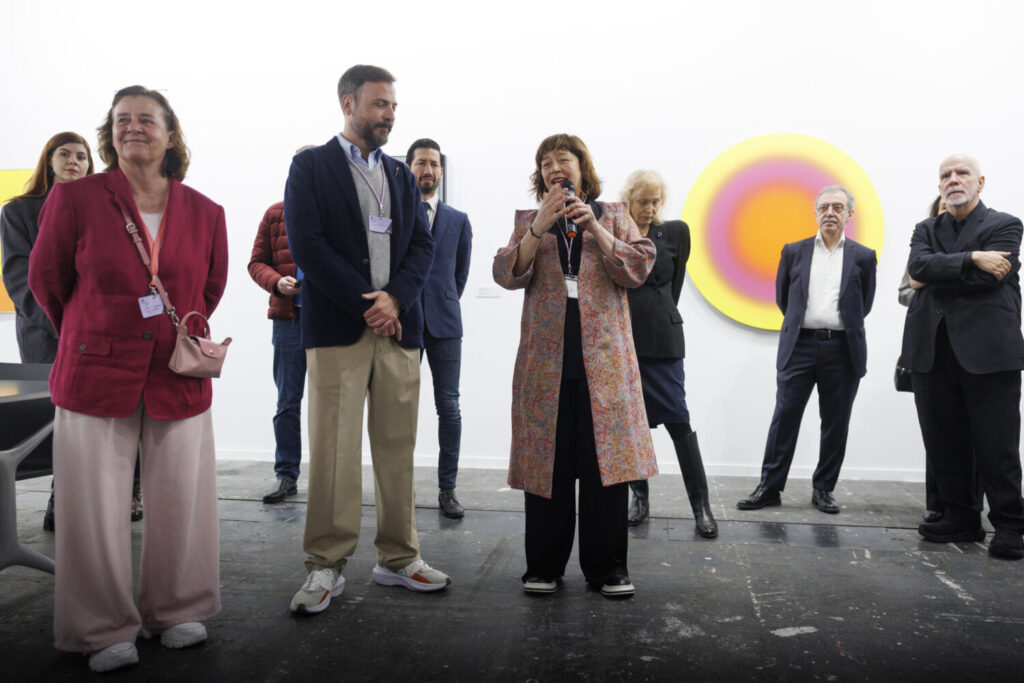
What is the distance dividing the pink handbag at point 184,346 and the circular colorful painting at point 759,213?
10.5 ft

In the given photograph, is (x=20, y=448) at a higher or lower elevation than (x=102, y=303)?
lower

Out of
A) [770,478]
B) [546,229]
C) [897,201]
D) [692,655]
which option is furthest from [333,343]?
[897,201]

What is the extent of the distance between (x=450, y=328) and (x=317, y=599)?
1.54 m

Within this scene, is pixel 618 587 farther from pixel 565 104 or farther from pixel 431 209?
pixel 565 104

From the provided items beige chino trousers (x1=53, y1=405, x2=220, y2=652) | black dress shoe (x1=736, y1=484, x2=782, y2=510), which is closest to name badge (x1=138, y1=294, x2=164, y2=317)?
beige chino trousers (x1=53, y1=405, x2=220, y2=652)

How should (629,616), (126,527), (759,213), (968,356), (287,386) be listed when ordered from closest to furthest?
(126,527), (629,616), (968,356), (287,386), (759,213)

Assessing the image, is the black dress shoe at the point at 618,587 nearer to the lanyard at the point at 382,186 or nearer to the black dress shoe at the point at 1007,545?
the lanyard at the point at 382,186

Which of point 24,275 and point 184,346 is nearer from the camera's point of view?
point 184,346

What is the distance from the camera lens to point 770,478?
357cm

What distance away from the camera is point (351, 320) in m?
2.21

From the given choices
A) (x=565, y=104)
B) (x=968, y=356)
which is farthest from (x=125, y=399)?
(x=565, y=104)

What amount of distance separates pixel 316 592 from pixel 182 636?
38 cm

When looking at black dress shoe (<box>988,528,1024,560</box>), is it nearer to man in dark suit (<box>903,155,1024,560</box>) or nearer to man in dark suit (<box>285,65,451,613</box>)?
man in dark suit (<box>903,155,1024,560</box>)

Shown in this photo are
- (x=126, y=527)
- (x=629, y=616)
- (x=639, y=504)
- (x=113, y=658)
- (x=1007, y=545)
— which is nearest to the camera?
(x=113, y=658)
